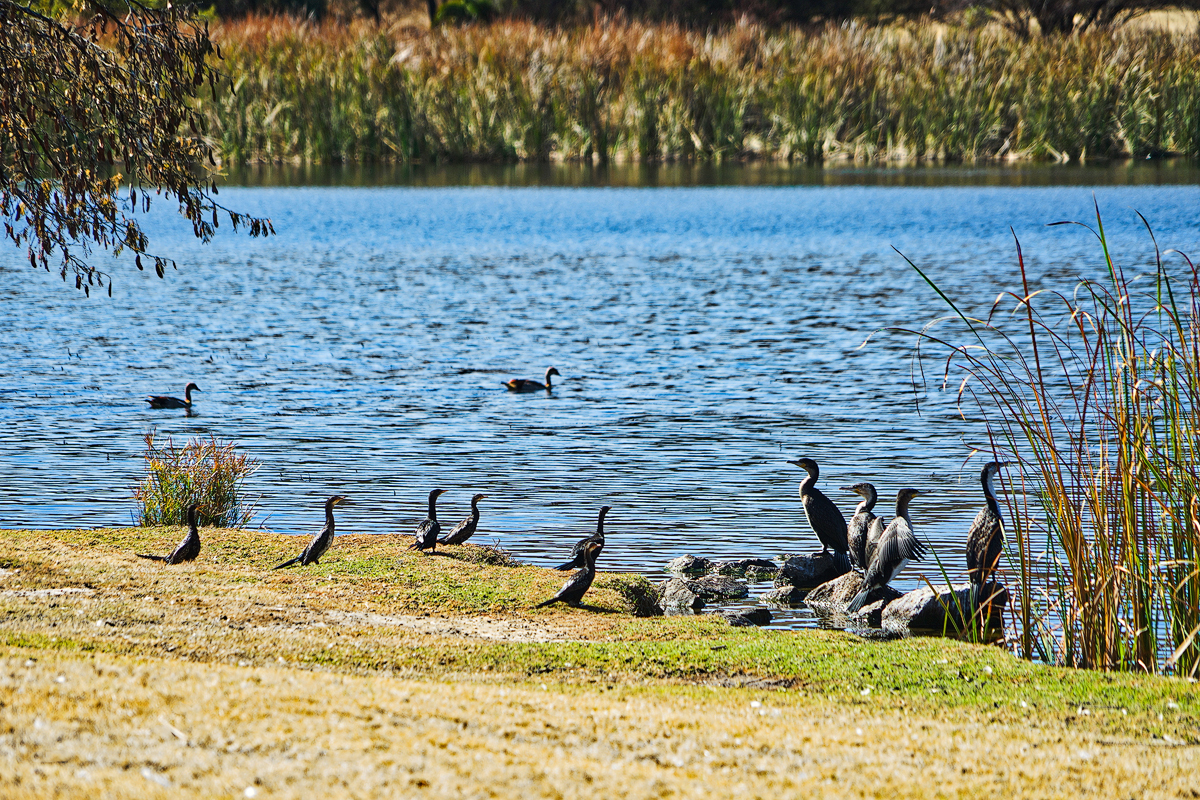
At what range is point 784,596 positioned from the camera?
33.0 ft

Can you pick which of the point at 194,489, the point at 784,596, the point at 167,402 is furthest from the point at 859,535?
the point at 167,402

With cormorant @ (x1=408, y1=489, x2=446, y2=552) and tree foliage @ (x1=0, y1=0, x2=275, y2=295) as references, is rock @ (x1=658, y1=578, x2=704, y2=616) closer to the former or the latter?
cormorant @ (x1=408, y1=489, x2=446, y2=552)

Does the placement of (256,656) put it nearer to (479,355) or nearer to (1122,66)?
(479,355)

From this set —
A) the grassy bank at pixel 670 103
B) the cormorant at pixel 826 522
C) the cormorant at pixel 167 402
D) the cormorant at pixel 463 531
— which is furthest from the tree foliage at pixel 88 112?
the grassy bank at pixel 670 103

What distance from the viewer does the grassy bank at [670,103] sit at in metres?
40.9

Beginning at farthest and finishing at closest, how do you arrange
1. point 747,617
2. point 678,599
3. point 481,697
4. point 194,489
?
point 194,489 < point 678,599 < point 747,617 < point 481,697

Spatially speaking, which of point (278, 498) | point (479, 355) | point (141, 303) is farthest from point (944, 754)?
point (141, 303)

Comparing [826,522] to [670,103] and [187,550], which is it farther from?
[670,103]

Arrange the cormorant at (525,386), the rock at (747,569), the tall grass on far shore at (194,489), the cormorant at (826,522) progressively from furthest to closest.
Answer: the cormorant at (525,386) → the tall grass on far shore at (194,489) → the cormorant at (826,522) → the rock at (747,569)

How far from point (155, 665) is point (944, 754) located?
136 inches

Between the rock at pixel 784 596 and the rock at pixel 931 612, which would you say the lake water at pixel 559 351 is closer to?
the rock at pixel 784 596

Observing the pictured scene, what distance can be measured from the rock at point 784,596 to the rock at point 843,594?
0.07m

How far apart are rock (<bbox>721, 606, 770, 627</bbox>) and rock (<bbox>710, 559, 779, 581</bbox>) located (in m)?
0.73

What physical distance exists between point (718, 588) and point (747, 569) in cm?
55
